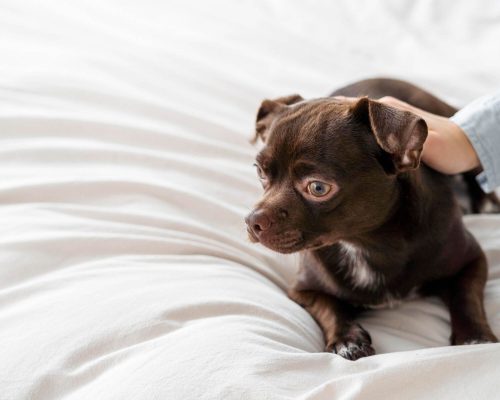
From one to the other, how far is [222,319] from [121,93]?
4.08ft

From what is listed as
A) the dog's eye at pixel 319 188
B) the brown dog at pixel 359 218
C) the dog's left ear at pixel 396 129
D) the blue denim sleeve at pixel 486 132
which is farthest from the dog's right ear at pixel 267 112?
the blue denim sleeve at pixel 486 132

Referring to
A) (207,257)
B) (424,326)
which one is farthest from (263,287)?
(424,326)

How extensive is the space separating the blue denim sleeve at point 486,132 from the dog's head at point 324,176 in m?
0.34

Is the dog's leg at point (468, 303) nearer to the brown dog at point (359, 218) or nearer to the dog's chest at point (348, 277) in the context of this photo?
the brown dog at point (359, 218)

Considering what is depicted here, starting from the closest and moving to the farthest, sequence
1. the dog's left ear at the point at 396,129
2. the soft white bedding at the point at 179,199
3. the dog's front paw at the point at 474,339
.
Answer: the soft white bedding at the point at 179,199, the dog's left ear at the point at 396,129, the dog's front paw at the point at 474,339

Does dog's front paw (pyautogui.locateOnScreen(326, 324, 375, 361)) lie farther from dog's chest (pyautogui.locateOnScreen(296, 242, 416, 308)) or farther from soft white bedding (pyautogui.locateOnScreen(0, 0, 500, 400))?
dog's chest (pyautogui.locateOnScreen(296, 242, 416, 308))

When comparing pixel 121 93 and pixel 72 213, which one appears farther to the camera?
pixel 121 93

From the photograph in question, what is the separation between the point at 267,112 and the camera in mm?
1917

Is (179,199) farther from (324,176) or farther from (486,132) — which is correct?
(486,132)

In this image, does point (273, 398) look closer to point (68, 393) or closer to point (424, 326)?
point (68, 393)

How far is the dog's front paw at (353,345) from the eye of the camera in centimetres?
158

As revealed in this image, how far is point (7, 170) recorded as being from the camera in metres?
1.98

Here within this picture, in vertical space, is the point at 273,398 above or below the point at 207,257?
above

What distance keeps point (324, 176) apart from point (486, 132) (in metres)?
0.57
